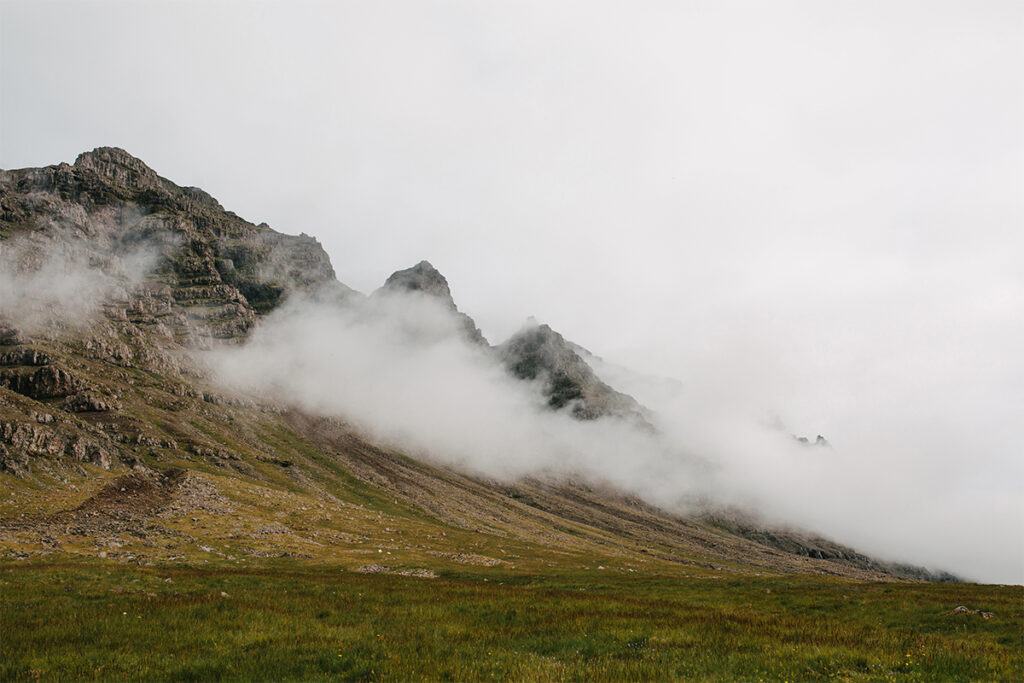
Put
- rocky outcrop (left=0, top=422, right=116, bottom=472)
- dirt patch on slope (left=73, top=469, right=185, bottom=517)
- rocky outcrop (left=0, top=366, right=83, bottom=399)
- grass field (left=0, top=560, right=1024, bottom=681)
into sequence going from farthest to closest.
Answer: rocky outcrop (left=0, top=366, right=83, bottom=399), rocky outcrop (left=0, top=422, right=116, bottom=472), dirt patch on slope (left=73, top=469, right=185, bottom=517), grass field (left=0, top=560, right=1024, bottom=681)

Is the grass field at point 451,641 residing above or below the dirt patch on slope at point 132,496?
above

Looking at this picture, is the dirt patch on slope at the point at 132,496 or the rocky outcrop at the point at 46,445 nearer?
the dirt patch on slope at the point at 132,496

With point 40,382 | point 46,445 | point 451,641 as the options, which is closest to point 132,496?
point 46,445

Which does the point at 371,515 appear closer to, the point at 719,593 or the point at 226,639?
the point at 719,593

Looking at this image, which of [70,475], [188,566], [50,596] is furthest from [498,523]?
[50,596]

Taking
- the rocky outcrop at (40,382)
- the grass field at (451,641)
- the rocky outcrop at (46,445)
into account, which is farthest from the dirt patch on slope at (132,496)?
the rocky outcrop at (40,382)

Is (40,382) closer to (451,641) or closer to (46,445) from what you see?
(46,445)

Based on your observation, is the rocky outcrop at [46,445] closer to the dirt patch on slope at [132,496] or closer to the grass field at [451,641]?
the dirt patch on slope at [132,496]

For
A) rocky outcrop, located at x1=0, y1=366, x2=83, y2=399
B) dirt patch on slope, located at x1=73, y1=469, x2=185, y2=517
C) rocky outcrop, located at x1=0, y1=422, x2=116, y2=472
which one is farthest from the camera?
rocky outcrop, located at x1=0, y1=366, x2=83, y2=399

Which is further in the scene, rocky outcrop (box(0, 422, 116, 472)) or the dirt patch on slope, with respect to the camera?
rocky outcrop (box(0, 422, 116, 472))

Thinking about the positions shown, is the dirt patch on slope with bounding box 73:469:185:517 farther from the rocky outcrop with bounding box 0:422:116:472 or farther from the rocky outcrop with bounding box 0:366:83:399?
the rocky outcrop with bounding box 0:366:83:399

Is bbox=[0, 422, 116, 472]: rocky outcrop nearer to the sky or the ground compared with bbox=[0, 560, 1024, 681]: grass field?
nearer to the ground

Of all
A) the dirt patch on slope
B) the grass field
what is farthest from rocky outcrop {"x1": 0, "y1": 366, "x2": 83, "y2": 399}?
the grass field

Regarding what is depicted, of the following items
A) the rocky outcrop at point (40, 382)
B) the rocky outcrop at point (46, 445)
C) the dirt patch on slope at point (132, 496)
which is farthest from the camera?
the rocky outcrop at point (40, 382)
